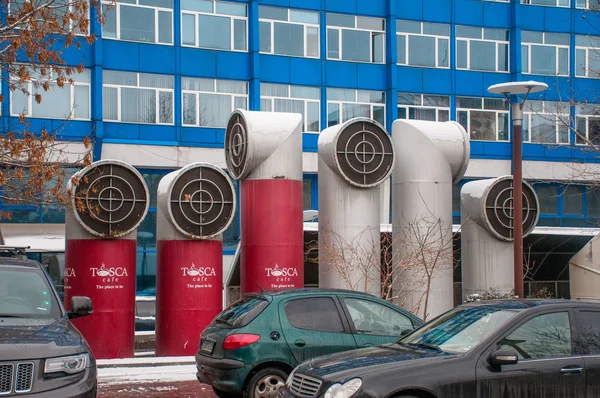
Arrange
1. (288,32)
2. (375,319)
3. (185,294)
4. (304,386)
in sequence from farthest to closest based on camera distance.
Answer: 1. (288,32)
2. (185,294)
3. (375,319)
4. (304,386)

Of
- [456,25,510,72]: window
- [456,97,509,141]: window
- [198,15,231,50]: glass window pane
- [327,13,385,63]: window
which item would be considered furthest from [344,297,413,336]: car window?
[456,25,510,72]: window

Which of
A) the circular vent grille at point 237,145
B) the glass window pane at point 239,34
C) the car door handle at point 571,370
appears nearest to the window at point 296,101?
the glass window pane at point 239,34

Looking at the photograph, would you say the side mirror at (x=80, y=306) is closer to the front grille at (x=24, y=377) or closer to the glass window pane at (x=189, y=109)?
the front grille at (x=24, y=377)

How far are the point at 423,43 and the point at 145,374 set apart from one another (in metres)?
26.3

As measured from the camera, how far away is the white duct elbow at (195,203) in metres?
18.0

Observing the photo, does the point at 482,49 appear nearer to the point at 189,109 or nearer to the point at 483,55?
the point at 483,55

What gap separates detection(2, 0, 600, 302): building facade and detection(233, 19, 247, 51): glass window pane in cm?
4

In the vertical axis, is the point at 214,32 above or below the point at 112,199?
above

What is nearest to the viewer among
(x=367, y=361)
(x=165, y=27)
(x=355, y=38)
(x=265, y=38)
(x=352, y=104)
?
(x=367, y=361)

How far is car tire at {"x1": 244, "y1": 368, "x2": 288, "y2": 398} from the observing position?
397 inches

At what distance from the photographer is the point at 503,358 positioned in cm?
750

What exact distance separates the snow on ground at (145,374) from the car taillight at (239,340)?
156 inches

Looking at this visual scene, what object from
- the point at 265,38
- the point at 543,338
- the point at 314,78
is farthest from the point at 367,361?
the point at 314,78

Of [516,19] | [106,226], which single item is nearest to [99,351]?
[106,226]
